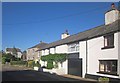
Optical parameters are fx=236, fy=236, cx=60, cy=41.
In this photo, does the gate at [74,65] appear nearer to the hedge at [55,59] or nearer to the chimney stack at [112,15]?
the hedge at [55,59]

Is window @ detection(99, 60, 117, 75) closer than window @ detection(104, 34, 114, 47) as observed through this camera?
Yes

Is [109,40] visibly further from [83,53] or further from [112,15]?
[83,53]

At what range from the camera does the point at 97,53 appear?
2592cm

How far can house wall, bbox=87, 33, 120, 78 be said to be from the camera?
2262 cm

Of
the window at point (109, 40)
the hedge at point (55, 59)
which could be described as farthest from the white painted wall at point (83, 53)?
the hedge at point (55, 59)

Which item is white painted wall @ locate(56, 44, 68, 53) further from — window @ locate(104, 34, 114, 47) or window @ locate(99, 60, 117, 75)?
window @ locate(104, 34, 114, 47)

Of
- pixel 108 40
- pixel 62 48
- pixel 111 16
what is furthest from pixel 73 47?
pixel 108 40

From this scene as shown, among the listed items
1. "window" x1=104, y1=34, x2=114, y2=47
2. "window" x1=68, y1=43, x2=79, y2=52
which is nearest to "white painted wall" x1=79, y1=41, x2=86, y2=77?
"window" x1=68, y1=43, x2=79, y2=52

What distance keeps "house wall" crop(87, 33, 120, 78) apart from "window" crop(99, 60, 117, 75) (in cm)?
41

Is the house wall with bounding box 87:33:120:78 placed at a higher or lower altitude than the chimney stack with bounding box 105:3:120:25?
lower

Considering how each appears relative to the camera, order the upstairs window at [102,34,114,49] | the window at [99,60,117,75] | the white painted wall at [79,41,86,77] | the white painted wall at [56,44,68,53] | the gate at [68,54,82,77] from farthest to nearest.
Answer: the white painted wall at [56,44,68,53] → the gate at [68,54,82,77] → the white painted wall at [79,41,86,77] → the upstairs window at [102,34,114,49] → the window at [99,60,117,75]

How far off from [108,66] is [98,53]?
7.61 ft

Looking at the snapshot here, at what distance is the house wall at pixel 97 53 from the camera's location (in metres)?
22.6

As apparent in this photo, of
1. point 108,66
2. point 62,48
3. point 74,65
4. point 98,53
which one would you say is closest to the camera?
point 108,66
